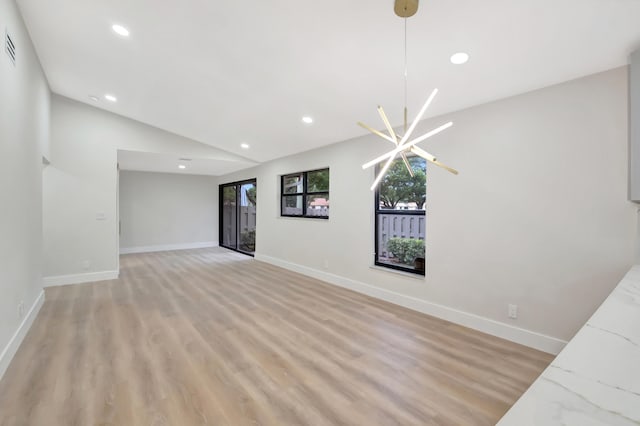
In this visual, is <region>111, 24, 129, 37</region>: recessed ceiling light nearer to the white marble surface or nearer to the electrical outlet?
the white marble surface

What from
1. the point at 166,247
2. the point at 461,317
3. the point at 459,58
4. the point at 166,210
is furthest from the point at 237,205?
the point at 459,58

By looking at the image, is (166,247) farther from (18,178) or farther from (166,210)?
(18,178)

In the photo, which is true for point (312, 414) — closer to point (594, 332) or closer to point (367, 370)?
point (367, 370)

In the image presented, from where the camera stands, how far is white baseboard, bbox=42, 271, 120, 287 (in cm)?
493

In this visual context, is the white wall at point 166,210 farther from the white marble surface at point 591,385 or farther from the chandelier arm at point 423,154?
the white marble surface at point 591,385

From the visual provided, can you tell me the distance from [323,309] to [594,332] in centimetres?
298

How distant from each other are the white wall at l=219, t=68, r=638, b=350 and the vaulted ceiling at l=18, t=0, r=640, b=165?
30 cm

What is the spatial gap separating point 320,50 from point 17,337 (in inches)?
151

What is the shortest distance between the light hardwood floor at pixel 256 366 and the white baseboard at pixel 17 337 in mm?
63

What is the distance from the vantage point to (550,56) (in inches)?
92.0

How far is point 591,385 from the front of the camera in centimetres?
78

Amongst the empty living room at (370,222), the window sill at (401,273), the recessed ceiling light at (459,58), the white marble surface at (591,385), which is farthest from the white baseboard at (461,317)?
the recessed ceiling light at (459,58)

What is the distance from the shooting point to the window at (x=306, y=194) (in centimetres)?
552

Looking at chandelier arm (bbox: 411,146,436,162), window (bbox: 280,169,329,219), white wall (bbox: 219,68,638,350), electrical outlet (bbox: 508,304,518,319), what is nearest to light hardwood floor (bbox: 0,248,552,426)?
electrical outlet (bbox: 508,304,518,319)
